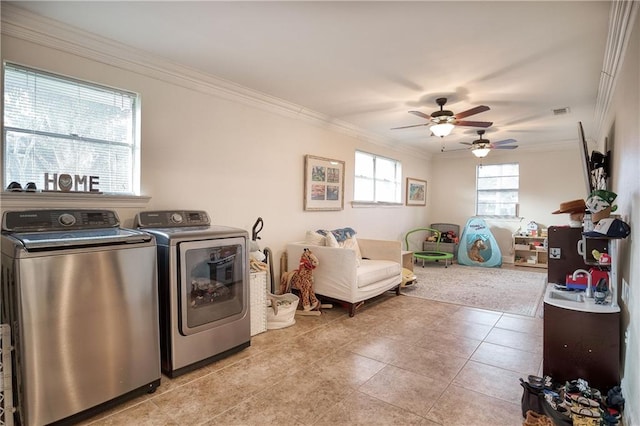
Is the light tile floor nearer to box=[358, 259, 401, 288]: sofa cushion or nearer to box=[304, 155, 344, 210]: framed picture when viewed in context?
box=[358, 259, 401, 288]: sofa cushion

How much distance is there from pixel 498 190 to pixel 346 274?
17.7 ft

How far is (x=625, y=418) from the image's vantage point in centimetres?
188

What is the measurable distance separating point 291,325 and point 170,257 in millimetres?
1569

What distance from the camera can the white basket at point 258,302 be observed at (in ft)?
10.4

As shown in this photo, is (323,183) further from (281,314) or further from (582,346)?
(582,346)

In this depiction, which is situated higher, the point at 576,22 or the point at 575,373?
the point at 576,22

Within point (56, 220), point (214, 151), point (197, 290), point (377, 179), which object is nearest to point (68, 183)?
point (56, 220)

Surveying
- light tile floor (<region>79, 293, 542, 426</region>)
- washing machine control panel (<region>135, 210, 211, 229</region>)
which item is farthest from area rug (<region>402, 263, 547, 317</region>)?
washing machine control panel (<region>135, 210, 211, 229</region>)

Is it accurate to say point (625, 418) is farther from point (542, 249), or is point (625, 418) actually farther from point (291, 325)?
point (542, 249)

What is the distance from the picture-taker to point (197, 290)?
101 inches

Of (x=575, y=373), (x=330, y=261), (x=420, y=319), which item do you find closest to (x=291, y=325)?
(x=330, y=261)

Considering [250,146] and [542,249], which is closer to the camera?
[250,146]

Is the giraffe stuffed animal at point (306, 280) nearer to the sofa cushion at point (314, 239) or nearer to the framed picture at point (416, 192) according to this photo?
the sofa cushion at point (314, 239)

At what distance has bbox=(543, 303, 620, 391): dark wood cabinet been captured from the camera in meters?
2.09
